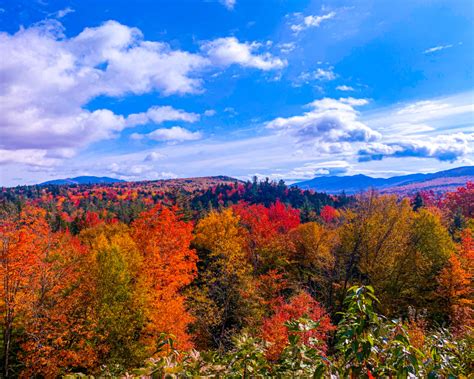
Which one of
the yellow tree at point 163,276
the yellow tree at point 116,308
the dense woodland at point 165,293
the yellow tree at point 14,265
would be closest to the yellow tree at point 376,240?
the dense woodland at point 165,293

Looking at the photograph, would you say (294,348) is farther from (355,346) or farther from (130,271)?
(130,271)

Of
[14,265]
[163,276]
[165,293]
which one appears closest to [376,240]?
[165,293]

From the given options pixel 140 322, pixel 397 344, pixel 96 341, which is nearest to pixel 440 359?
pixel 397 344

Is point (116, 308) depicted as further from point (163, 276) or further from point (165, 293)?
point (163, 276)

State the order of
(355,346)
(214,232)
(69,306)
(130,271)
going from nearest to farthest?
(355,346) < (69,306) < (130,271) < (214,232)

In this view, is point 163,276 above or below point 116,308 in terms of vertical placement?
above

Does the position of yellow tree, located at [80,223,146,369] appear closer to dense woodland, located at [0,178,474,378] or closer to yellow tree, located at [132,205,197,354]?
dense woodland, located at [0,178,474,378]

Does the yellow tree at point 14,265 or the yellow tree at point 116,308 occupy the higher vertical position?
the yellow tree at point 14,265

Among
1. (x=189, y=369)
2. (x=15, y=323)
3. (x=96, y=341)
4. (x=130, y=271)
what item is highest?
(x=189, y=369)

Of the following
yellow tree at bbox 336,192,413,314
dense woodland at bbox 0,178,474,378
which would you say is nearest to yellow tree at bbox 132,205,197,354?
dense woodland at bbox 0,178,474,378

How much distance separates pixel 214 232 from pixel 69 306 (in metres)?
24.9

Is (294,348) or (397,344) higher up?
(397,344)

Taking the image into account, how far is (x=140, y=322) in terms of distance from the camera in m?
23.6

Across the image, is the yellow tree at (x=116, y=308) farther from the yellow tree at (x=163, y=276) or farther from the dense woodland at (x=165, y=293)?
the yellow tree at (x=163, y=276)
